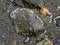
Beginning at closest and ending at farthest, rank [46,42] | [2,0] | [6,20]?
[46,42] < [6,20] < [2,0]

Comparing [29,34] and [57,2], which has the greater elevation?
[57,2]

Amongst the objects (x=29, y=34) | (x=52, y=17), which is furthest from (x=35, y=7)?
(x=29, y=34)

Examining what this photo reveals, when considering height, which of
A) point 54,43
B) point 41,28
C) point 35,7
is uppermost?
point 35,7

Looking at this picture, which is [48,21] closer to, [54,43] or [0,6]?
[54,43]

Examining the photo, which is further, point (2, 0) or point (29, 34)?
point (2, 0)

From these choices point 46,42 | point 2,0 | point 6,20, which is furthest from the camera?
point 2,0

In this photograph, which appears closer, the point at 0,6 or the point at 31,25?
the point at 31,25

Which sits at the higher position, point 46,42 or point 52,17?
point 52,17

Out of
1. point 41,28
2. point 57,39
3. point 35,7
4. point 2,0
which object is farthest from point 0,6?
point 57,39

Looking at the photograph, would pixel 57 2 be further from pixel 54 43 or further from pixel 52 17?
pixel 54 43
